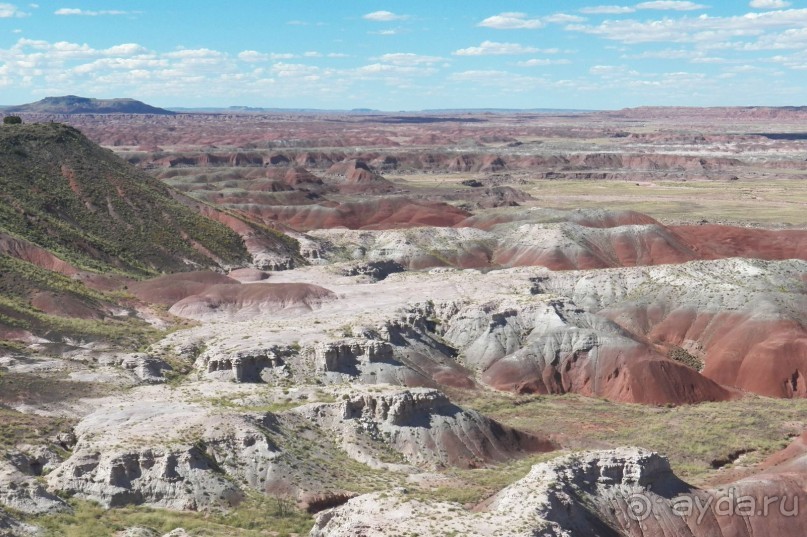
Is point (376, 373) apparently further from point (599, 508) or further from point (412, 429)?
point (599, 508)

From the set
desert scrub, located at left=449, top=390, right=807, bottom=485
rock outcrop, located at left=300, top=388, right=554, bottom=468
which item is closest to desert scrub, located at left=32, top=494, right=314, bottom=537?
rock outcrop, located at left=300, top=388, right=554, bottom=468

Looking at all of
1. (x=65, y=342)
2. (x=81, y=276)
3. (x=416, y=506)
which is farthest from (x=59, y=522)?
(x=81, y=276)

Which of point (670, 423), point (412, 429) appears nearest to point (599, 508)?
point (412, 429)

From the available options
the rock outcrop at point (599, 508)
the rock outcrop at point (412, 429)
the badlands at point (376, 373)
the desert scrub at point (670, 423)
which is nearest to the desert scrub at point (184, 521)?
the badlands at point (376, 373)

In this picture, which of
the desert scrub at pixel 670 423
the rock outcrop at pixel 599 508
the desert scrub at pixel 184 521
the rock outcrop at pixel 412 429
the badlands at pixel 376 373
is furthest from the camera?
the desert scrub at pixel 670 423

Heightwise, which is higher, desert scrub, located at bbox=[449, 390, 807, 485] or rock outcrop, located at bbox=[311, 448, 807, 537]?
rock outcrop, located at bbox=[311, 448, 807, 537]

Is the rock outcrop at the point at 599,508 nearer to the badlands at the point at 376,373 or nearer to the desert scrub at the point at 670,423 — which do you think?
the badlands at the point at 376,373

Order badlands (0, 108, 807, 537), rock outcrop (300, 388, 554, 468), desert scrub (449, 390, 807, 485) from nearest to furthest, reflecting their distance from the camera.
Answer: badlands (0, 108, 807, 537), rock outcrop (300, 388, 554, 468), desert scrub (449, 390, 807, 485)

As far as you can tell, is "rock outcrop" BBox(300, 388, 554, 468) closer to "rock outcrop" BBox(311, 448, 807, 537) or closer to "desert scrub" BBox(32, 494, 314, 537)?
"desert scrub" BBox(32, 494, 314, 537)

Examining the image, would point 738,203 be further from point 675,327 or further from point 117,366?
point 117,366
